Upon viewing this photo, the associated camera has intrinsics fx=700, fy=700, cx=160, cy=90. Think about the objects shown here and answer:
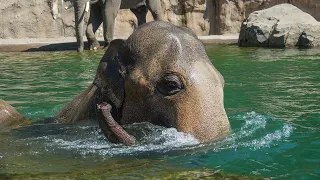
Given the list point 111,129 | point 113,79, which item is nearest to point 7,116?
point 113,79

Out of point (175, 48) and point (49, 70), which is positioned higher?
point (175, 48)

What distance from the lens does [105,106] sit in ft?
15.2

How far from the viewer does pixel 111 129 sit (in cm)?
464

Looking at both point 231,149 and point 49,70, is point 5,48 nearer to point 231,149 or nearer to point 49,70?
point 49,70

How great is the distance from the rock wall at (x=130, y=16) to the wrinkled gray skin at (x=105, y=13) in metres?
2.59

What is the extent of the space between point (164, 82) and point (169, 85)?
0.22 feet

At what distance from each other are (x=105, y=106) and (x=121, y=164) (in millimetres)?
398

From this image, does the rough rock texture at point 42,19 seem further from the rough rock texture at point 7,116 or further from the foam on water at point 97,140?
the foam on water at point 97,140

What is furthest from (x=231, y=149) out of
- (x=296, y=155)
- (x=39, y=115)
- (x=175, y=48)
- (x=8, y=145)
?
(x=39, y=115)

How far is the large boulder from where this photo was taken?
1628 cm

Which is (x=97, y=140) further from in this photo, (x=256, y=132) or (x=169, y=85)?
(x=256, y=132)

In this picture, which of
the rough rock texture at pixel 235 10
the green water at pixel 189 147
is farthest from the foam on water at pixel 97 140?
the rough rock texture at pixel 235 10

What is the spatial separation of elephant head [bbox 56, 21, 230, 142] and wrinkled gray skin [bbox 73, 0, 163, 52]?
1192cm

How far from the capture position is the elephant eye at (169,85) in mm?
4758
